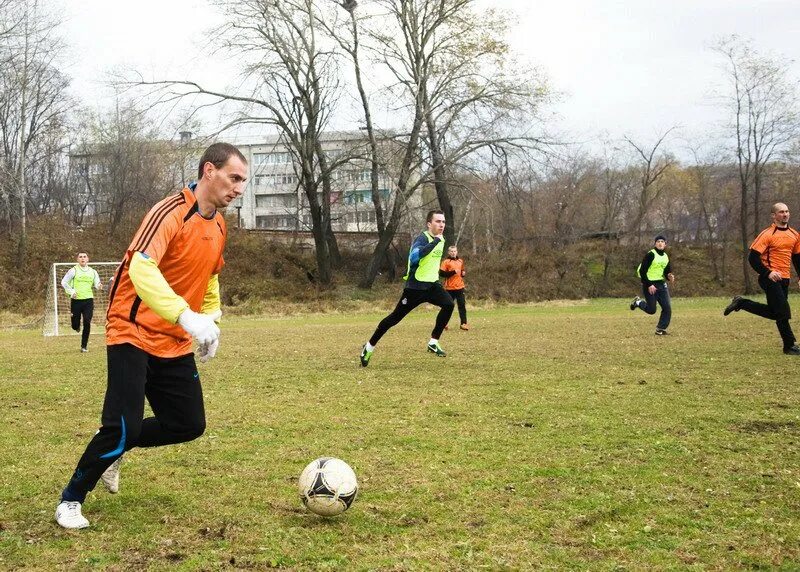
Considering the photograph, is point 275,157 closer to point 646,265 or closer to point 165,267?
point 646,265

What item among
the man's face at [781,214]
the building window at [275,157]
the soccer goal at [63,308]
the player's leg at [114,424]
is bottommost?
the soccer goal at [63,308]

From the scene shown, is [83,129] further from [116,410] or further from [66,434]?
[116,410]

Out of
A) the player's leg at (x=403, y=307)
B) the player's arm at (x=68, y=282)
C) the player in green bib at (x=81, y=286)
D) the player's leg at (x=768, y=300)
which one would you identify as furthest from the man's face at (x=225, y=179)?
the player's arm at (x=68, y=282)

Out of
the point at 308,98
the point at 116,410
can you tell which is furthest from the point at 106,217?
the point at 116,410

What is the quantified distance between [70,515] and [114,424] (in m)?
0.57

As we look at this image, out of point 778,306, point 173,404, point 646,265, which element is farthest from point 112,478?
point 646,265

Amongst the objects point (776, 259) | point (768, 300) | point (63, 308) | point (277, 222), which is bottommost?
point (63, 308)

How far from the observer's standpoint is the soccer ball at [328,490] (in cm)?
455

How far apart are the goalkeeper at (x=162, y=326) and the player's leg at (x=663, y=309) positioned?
14047mm

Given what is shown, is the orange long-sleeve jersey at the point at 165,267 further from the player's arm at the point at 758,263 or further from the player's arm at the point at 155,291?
the player's arm at the point at 758,263

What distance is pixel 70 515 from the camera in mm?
4453

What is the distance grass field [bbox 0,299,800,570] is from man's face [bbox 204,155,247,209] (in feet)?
6.29

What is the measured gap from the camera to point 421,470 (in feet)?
18.8

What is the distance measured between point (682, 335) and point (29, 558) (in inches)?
601
